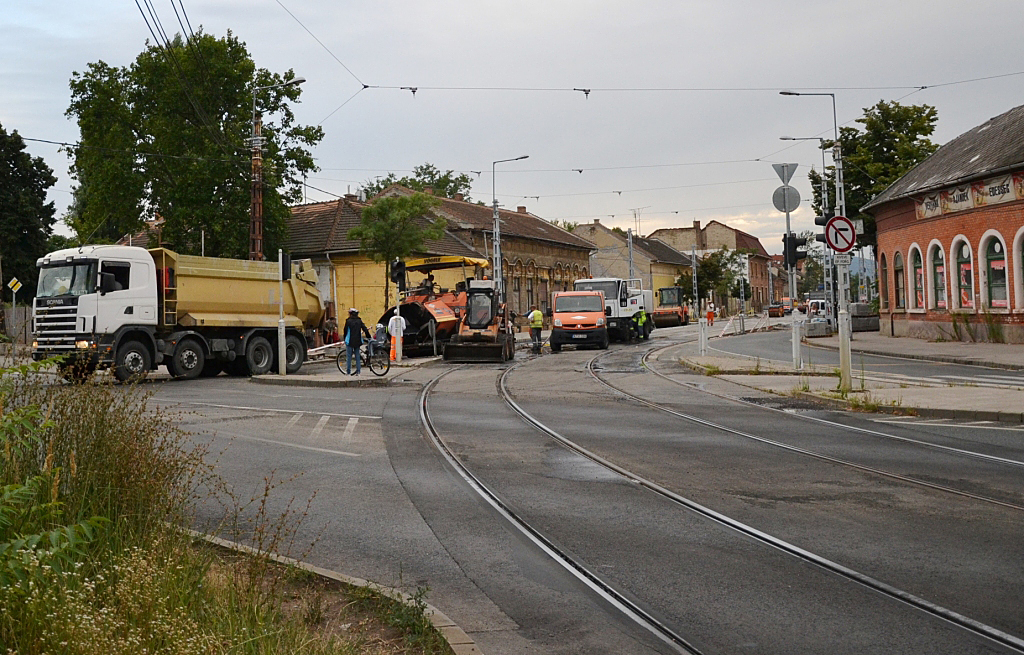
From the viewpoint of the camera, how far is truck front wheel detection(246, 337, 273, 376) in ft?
83.1

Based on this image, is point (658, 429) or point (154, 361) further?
point (154, 361)

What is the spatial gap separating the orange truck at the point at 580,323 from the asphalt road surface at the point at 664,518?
20986mm

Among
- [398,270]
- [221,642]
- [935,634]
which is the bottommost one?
[935,634]

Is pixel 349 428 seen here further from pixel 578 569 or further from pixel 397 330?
pixel 397 330

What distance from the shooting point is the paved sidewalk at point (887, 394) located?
1370cm

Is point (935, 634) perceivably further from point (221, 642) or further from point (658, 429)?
point (658, 429)

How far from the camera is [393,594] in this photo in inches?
204

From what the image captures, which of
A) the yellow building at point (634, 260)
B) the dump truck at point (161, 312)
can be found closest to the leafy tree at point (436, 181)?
the yellow building at point (634, 260)

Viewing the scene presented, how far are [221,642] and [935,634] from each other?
338 cm

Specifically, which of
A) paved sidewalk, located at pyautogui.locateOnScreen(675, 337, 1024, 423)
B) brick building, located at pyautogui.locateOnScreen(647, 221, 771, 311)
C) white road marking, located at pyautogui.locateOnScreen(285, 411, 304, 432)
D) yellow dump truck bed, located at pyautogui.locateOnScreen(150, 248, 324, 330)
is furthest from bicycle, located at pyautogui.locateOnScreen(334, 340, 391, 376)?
brick building, located at pyautogui.locateOnScreen(647, 221, 771, 311)

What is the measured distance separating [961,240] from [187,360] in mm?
25745

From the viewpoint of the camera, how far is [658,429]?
12883 millimetres

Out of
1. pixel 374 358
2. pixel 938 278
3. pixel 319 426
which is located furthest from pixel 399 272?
pixel 938 278

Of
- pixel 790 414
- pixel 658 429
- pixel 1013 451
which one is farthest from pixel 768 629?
pixel 790 414
